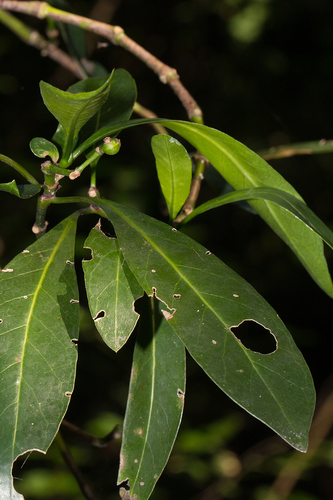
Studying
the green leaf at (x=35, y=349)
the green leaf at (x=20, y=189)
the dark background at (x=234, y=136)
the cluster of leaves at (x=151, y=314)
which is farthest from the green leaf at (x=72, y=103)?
the dark background at (x=234, y=136)

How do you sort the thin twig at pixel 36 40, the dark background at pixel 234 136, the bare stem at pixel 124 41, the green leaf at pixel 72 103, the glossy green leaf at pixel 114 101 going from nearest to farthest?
the green leaf at pixel 72 103, the glossy green leaf at pixel 114 101, the bare stem at pixel 124 41, the thin twig at pixel 36 40, the dark background at pixel 234 136

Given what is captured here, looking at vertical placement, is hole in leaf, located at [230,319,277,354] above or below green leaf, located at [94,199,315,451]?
below

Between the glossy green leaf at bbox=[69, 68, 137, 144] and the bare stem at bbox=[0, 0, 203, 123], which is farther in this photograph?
the bare stem at bbox=[0, 0, 203, 123]

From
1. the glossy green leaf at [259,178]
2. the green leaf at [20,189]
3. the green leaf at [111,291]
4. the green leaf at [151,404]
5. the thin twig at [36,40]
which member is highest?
the glossy green leaf at [259,178]

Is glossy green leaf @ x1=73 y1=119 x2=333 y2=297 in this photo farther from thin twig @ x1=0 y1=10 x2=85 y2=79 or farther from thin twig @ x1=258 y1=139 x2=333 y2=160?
thin twig @ x1=0 y1=10 x2=85 y2=79

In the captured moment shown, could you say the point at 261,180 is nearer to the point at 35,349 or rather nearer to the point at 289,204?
the point at 289,204

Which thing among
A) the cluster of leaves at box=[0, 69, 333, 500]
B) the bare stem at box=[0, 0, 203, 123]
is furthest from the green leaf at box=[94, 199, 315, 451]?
the bare stem at box=[0, 0, 203, 123]

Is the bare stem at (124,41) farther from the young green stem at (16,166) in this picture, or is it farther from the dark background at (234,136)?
the dark background at (234,136)
